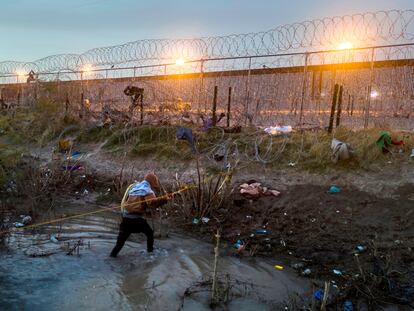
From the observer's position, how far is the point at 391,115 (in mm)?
11023

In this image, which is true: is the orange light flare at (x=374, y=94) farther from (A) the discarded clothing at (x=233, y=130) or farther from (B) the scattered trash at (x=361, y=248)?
(B) the scattered trash at (x=361, y=248)

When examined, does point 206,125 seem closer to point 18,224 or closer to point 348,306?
point 18,224

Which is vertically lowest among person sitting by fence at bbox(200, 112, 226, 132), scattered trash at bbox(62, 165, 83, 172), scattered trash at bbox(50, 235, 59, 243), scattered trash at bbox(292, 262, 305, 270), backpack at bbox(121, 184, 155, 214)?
scattered trash at bbox(50, 235, 59, 243)

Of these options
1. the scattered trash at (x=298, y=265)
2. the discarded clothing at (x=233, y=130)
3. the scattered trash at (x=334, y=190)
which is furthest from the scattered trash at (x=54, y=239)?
the discarded clothing at (x=233, y=130)

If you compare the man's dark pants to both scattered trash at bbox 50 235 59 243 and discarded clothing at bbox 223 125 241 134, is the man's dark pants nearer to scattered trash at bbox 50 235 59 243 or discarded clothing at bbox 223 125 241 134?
scattered trash at bbox 50 235 59 243

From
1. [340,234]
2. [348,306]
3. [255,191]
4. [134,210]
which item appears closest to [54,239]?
[134,210]

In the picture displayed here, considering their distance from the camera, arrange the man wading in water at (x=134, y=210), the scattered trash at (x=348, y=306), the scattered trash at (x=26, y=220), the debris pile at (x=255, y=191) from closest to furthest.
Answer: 1. the scattered trash at (x=348, y=306)
2. the man wading in water at (x=134, y=210)
3. the scattered trash at (x=26, y=220)
4. the debris pile at (x=255, y=191)

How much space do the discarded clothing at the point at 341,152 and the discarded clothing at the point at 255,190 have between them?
145 cm

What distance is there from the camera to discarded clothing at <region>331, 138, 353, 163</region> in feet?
31.0

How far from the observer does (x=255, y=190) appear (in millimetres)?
9250

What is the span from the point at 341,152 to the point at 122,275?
5294 mm

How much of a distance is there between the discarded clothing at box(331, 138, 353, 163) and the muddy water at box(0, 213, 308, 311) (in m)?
3.42

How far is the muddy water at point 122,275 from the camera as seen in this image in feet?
17.7

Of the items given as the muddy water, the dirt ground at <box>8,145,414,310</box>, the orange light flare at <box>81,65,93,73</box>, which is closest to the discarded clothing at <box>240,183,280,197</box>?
the dirt ground at <box>8,145,414,310</box>
